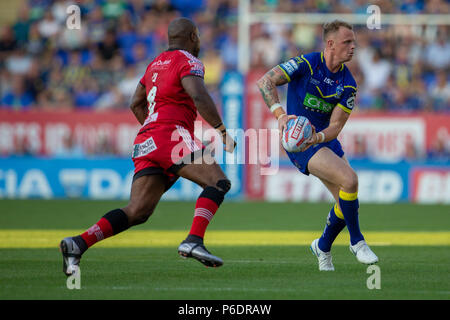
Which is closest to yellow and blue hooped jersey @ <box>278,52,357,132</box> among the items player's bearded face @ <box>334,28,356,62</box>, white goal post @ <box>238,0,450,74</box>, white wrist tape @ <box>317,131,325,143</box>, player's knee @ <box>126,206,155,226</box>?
player's bearded face @ <box>334,28,356,62</box>

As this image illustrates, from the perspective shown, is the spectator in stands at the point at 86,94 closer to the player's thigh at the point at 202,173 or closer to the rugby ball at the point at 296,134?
the rugby ball at the point at 296,134

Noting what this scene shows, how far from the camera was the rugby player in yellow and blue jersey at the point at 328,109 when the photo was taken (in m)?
8.52

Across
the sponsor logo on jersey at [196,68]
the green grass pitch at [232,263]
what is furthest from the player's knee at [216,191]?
the sponsor logo on jersey at [196,68]

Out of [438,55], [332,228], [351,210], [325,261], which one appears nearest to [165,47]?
[438,55]

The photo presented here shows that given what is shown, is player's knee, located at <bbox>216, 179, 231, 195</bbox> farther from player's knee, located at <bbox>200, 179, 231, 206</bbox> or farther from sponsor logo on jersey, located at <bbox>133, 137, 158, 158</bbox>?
sponsor logo on jersey, located at <bbox>133, 137, 158, 158</bbox>

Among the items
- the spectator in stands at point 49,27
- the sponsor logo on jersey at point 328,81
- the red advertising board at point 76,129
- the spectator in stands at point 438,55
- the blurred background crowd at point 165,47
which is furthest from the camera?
the spectator in stands at point 49,27

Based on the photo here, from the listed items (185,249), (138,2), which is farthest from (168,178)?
(138,2)

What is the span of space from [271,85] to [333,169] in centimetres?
105

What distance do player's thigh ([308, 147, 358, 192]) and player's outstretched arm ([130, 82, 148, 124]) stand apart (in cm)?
177

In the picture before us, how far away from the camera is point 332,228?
8.86 meters

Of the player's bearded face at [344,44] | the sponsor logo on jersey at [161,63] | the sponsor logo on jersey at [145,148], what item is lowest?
the sponsor logo on jersey at [145,148]

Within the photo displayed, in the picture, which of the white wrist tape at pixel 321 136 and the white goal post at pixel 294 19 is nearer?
the white wrist tape at pixel 321 136

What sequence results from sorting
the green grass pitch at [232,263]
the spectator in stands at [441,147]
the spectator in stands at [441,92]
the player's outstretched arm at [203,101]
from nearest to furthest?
1. the green grass pitch at [232,263]
2. the player's outstretched arm at [203,101]
3. the spectator in stands at [441,147]
4. the spectator in stands at [441,92]

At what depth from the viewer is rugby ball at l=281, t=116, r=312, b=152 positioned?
→ 324 inches
